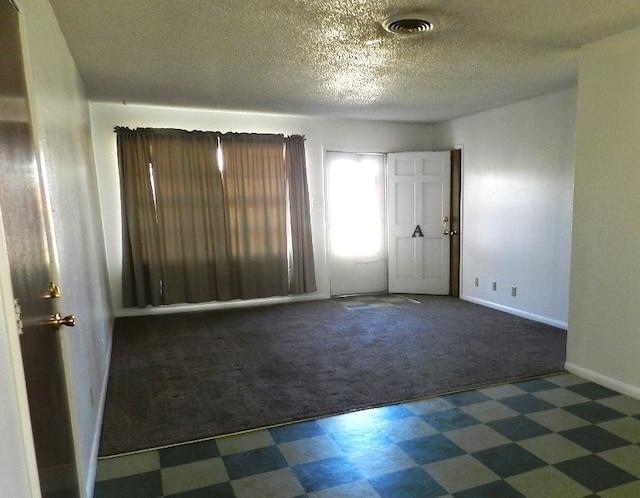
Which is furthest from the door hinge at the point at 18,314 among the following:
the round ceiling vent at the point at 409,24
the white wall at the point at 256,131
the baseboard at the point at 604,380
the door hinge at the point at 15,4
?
the white wall at the point at 256,131

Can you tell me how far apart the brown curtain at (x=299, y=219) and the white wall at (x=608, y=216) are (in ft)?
10.7

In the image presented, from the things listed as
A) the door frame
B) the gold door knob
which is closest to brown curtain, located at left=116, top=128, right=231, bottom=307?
the gold door knob

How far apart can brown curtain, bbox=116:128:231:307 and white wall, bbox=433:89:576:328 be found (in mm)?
3231

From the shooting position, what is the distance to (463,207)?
5750 millimetres

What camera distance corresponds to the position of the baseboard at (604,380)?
2.80 meters

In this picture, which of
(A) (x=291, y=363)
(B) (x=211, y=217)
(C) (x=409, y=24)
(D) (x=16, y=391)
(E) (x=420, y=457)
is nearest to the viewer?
(D) (x=16, y=391)

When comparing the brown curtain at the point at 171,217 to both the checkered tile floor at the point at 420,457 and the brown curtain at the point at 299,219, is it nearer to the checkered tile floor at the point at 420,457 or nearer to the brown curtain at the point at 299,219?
the brown curtain at the point at 299,219

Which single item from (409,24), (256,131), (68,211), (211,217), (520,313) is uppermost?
(409,24)

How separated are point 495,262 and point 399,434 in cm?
342

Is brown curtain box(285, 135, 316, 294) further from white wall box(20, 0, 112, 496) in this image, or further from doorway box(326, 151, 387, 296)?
white wall box(20, 0, 112, 496)

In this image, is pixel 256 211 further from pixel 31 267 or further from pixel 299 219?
pixel 31 267

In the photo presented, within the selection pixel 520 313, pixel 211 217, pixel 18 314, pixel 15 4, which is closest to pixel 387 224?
pixel 520 313

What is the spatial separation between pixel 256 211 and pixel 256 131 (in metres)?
1.02

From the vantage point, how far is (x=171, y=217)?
5.07 meters
